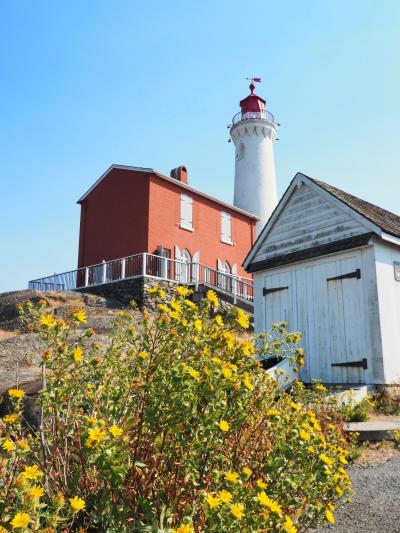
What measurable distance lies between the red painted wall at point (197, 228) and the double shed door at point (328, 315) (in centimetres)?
1258

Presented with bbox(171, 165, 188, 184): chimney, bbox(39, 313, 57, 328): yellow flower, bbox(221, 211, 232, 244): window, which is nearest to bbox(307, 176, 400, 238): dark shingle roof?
bbox(39, 313, 57, 328): yellow flower

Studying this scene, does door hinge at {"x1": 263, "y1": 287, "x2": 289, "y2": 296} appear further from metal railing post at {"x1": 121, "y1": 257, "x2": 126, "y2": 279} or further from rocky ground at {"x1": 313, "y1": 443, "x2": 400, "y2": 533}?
metal railing post at {"x1": 121, "y1": 257, "x2": 126, "y2": 279}

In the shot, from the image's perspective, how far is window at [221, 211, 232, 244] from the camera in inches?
1048

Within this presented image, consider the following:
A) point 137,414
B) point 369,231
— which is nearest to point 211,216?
point 369,231

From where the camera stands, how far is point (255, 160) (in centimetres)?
3086

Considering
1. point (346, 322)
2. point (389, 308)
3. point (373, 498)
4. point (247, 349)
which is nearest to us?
point (247, 349)

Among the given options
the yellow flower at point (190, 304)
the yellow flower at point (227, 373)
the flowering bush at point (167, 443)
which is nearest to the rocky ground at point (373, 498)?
the flowering bush at point (167, 443)

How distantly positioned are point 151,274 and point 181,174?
7571 millimetres

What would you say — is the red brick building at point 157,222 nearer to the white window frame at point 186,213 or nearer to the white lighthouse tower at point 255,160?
the white window frame at point 186,213

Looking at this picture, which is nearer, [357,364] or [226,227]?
[357,364]

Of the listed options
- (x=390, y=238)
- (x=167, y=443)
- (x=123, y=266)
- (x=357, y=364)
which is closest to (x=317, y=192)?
(x=390, y=238)

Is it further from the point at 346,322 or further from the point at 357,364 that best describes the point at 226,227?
the point at 357,364

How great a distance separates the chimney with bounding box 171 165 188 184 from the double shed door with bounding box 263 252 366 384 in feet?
53.2

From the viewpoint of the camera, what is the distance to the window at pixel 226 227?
2661cm
